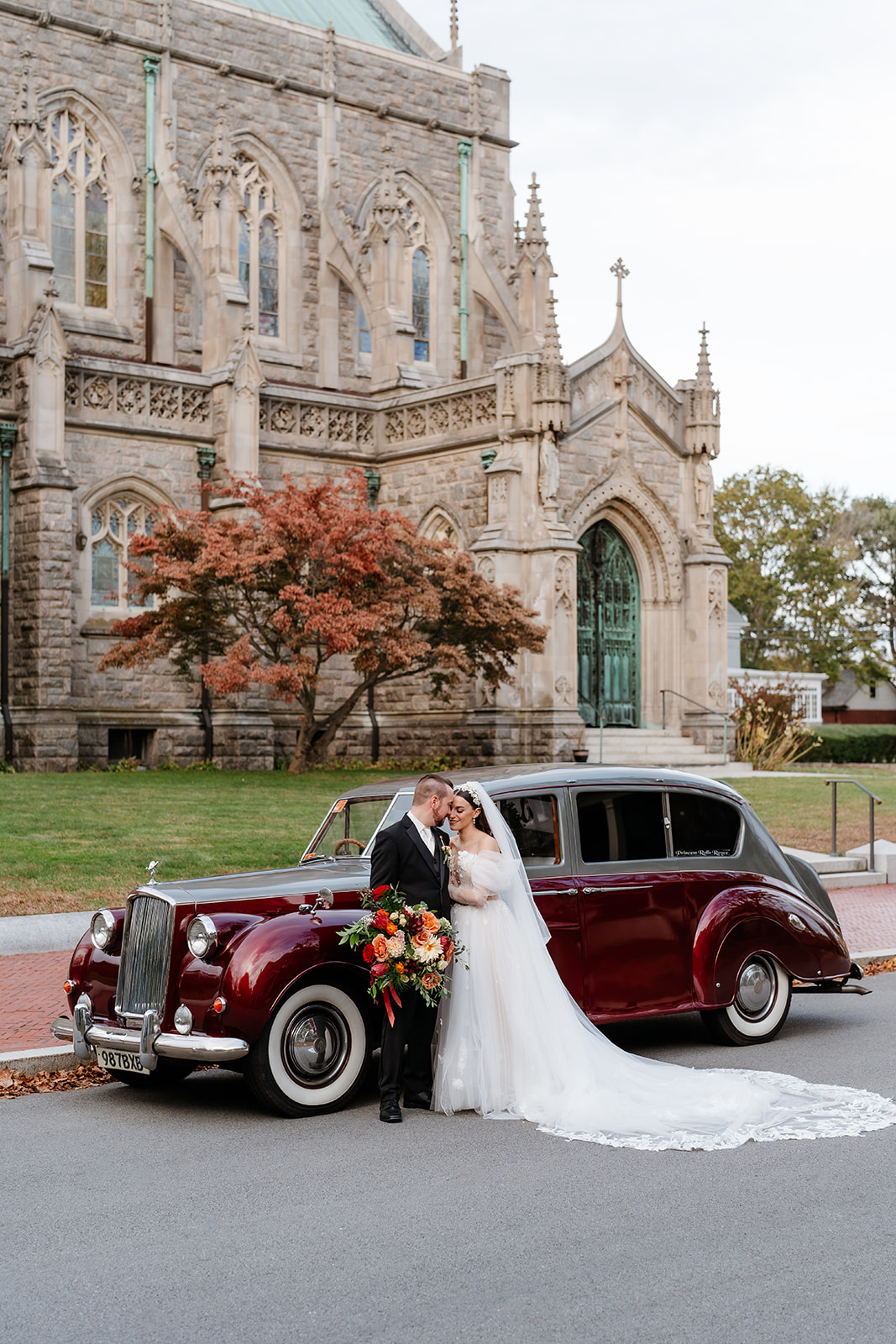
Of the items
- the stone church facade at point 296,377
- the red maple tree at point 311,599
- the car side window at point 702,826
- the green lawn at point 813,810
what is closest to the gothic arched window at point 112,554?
the stone church facade at point 296,377

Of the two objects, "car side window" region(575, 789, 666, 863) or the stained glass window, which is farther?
the stained glass window

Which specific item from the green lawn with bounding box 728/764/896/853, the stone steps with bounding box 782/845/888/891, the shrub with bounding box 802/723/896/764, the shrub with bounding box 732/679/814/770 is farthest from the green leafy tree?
the stone steps with bounding box 782/845/888/891

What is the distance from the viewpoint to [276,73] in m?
34.0

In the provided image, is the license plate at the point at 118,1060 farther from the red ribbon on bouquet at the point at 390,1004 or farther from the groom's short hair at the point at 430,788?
the groom's short hair at the point at 430,788

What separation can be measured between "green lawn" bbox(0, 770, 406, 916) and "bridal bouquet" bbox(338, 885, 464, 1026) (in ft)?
20.2

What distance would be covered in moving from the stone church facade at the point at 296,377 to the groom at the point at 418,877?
19247mm

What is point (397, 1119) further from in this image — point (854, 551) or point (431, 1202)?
point (854, 551)

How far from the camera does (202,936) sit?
7.70 metres

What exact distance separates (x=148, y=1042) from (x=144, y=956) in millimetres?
500

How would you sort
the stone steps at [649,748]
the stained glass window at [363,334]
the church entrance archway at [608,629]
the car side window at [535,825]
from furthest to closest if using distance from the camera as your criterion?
the stained glass window at [363,334], the church entrance archway at [608,629], the stone steps at [649,748], the car side window at [535,825]

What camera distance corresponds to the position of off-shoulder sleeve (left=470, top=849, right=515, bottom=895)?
7.97m

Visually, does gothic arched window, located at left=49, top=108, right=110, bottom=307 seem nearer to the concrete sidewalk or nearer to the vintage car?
the concrete sidewalk

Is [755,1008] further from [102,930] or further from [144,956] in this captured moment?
[102,930]

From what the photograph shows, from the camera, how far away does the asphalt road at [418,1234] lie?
15.7 feet
